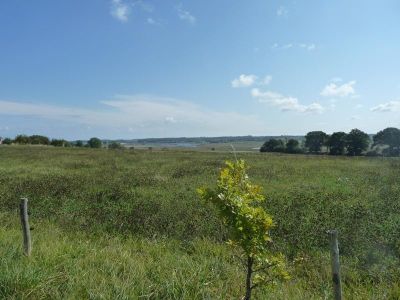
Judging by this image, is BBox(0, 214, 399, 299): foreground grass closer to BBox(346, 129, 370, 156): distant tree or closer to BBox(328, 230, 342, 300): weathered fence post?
BBox(328, 230, 342, 300): weathered fence post

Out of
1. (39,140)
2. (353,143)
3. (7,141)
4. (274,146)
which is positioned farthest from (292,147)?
(7,141)

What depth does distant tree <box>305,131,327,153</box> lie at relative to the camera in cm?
8981

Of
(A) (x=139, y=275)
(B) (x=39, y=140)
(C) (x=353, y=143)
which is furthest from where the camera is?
(B) (x=39, y=140)

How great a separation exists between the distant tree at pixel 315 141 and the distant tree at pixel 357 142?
27.7 ft

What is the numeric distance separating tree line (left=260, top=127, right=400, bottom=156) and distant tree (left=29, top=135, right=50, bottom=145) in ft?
206

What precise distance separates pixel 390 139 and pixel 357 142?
8057 mm

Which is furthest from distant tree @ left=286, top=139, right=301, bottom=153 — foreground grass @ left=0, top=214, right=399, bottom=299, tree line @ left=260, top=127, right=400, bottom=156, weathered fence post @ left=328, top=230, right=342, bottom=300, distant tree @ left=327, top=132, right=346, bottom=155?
weathered fence post @ left=328, top=230, right=342, bottom=300

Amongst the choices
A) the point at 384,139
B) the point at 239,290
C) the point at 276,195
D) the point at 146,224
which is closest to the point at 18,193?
the point at 146,224

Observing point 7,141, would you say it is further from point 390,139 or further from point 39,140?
point 390,139

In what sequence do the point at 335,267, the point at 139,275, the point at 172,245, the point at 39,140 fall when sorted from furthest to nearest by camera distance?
the point at 39,140
the point at 172,245
the point at 139,275
the point at 335,267

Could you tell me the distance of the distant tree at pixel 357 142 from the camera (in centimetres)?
7969

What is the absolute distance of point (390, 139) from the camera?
81375 millimetres

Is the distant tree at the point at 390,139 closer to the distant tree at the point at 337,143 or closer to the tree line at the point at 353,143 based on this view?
the tree line at the point at 353,143

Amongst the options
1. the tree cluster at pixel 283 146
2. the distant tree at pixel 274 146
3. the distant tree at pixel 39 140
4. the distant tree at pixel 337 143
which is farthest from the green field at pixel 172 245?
the distant tree at pixel 39 140
